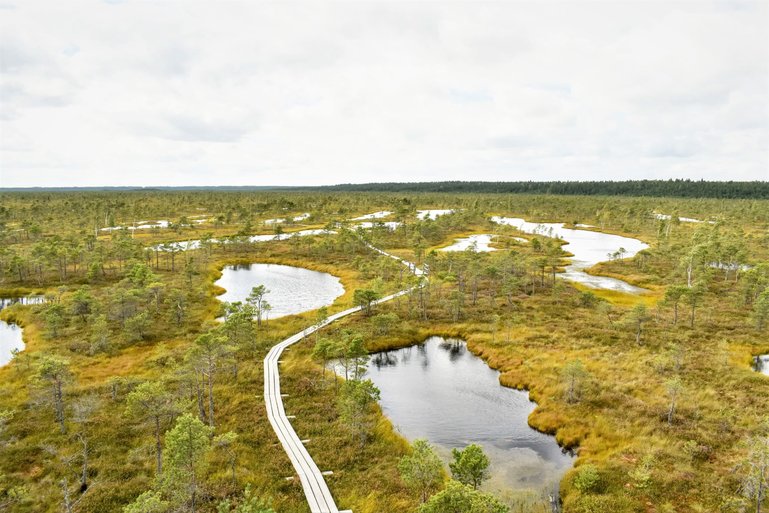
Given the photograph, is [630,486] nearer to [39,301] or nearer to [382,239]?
[39,301]

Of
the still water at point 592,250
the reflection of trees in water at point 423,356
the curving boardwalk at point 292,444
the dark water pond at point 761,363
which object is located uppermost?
the still water at point 592,250

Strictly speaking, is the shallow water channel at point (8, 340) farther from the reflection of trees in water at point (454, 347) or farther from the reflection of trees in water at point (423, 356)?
the reflection of trees in water at point (454, 347)

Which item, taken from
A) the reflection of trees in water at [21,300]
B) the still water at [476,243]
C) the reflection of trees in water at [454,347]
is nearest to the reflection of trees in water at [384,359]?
the reflection of trees in water at [454,347]

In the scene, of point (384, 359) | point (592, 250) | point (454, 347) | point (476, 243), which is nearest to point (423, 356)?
point (454, 347)

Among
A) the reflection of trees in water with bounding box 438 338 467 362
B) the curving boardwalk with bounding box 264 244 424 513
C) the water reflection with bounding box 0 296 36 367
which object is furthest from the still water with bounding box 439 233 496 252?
the water reflection with bounding box 0 296 36 367

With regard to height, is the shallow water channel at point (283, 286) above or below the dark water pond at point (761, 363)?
above
